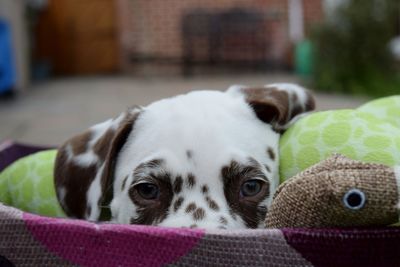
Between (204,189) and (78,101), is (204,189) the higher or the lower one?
the higher one

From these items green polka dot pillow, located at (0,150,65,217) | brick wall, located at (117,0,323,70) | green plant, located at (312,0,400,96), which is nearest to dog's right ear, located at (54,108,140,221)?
green polka dot pillow, located at (0,150,65,217)

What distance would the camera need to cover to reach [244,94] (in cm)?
236

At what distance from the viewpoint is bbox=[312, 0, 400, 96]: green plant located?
34.1 ft

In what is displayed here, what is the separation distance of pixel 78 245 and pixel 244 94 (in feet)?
3.33

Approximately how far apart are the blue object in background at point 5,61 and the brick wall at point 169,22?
6.29 metres

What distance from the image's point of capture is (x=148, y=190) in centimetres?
202

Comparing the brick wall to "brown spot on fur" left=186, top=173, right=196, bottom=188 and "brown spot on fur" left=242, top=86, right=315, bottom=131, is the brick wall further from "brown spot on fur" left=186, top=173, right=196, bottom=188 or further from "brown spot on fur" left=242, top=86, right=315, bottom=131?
"brown spot on fur" left=186, top=173, right=196, bottom=188

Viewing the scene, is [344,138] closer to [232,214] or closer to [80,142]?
[232,214]

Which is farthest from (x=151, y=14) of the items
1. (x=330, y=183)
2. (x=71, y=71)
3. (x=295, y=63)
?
(x=330, y=183)

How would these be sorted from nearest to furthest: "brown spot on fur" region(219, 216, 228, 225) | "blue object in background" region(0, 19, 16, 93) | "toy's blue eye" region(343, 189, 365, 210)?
"toy's blue eye" region(343, 189, 365, 210)
"brown spot on fur" region(219, 216, 228, 225)
"blue object in background" region(0, 19, 16, 93)

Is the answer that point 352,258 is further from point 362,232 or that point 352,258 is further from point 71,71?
point 71,71

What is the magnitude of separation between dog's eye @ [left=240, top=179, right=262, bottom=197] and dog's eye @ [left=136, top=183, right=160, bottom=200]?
0.26 meters

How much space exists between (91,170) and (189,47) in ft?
43.4

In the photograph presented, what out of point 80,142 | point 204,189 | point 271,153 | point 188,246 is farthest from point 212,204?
point 80,142
